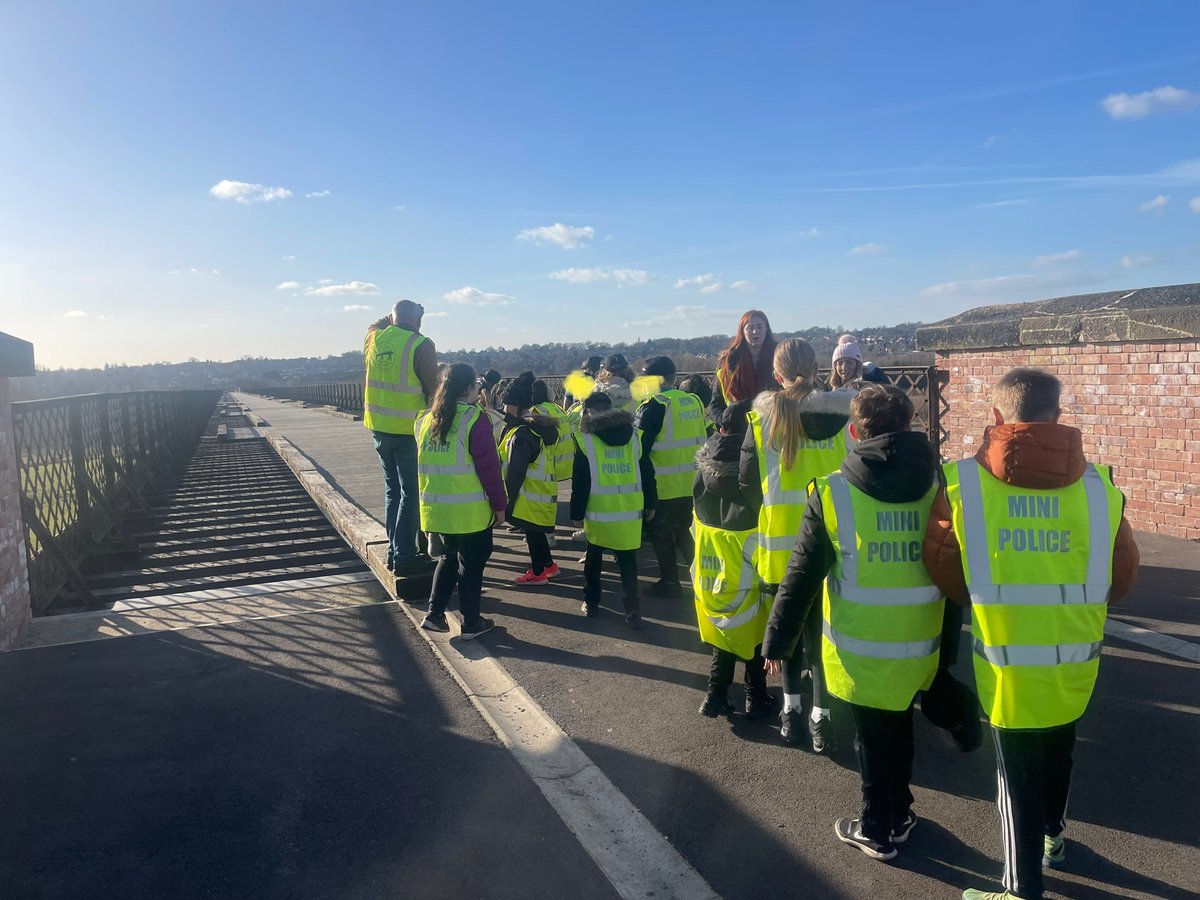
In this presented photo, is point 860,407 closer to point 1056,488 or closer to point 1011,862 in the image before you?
point 1056,488

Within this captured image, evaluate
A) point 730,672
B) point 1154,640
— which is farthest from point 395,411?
point 1154,640

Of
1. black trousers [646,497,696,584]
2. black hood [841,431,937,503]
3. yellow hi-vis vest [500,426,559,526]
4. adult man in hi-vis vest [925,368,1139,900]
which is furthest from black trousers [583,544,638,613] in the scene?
adult man in hi-vis vest [925,368,1139,900]

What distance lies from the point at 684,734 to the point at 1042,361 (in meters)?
6.83

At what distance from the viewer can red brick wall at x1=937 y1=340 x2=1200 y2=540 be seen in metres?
7.56

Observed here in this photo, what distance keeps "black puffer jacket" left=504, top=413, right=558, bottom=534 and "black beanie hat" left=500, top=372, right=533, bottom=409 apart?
147 mm

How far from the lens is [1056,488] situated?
2.58 metres

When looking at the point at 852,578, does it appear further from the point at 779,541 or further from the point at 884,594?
the point at 779,541

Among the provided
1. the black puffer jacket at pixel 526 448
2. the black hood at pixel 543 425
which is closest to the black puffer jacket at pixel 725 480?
the black puffer jacket at pixel 526 448

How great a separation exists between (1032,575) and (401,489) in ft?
16.0

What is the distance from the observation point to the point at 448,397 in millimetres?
5379

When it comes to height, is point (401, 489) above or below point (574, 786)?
above

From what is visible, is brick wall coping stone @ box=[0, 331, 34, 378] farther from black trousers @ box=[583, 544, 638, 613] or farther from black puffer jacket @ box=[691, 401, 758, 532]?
black puffer jacket @ box=[691, 401, 758, 532]

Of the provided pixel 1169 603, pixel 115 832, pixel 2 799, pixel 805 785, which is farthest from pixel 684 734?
pixel 1169 603

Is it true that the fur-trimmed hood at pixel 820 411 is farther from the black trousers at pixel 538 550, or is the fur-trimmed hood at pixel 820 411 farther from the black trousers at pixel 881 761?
the black trousers at pixel 538 550
